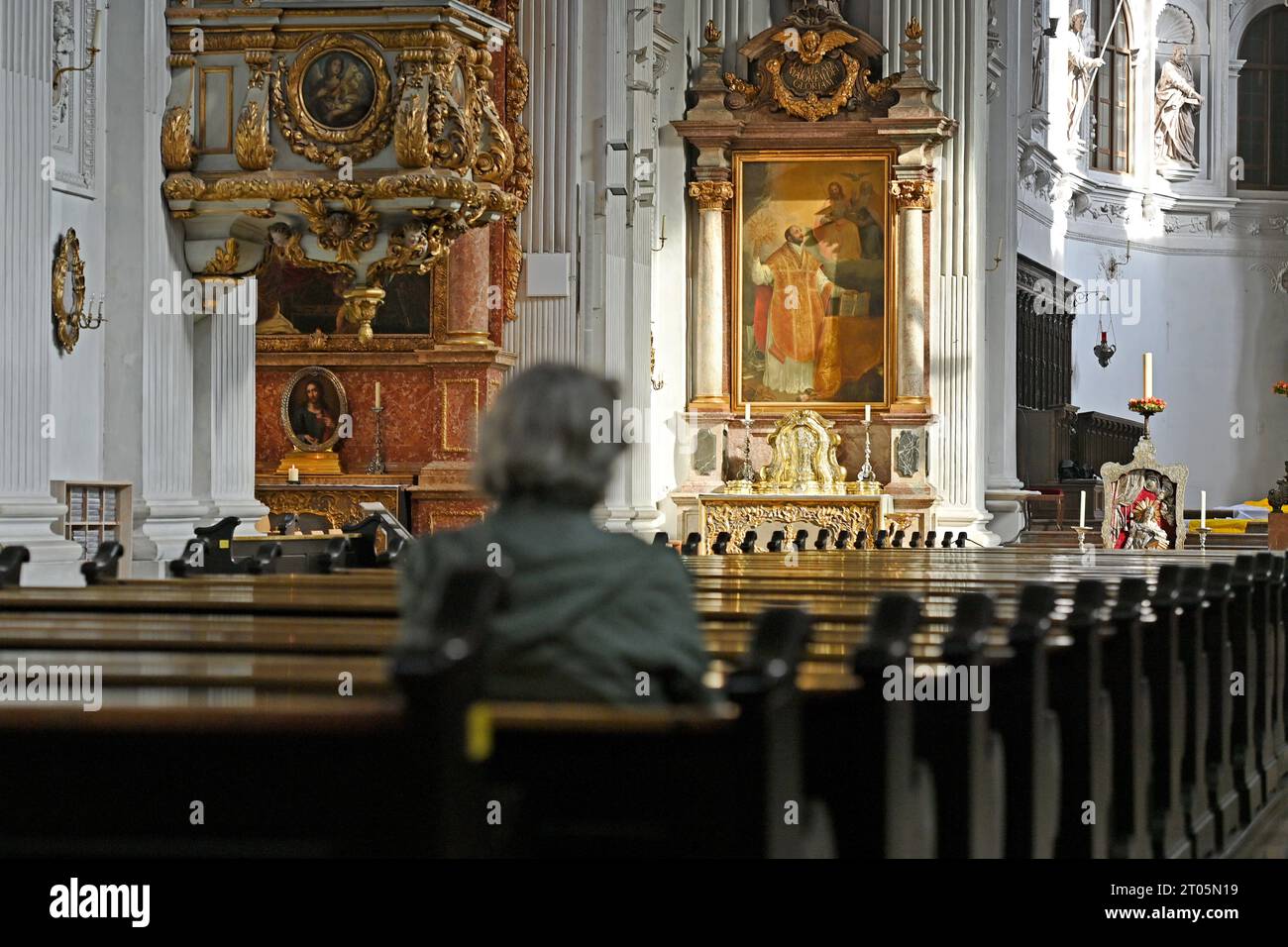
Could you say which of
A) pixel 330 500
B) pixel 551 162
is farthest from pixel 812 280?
pixel 330 500

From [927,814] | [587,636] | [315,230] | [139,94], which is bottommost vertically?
[927,814]

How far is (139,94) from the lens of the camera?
988 cm

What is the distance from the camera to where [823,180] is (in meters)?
20.4

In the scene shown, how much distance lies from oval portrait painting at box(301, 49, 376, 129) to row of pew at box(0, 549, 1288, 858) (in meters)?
4.66

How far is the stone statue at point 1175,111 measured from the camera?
33.4 meters

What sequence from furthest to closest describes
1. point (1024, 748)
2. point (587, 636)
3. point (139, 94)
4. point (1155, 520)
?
point (1155, 520) < point (139, 94) < point (1024, 748) < point (587, 636)

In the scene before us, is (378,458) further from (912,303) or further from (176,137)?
(912,303)

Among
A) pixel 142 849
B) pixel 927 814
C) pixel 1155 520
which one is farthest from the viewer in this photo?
pixel 1155 520

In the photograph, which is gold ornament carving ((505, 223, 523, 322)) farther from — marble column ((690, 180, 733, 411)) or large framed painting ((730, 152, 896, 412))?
large framed painting ((730, 152, 896, 412))

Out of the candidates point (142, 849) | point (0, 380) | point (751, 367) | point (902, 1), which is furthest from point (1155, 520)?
point (142, 849)

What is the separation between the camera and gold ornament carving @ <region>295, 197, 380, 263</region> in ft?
33.2

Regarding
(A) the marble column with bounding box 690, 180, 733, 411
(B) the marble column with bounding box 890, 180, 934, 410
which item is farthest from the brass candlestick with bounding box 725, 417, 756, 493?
(B) the marble column with bounding box 890, 180, 934, 410

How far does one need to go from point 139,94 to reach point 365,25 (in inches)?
47.4
